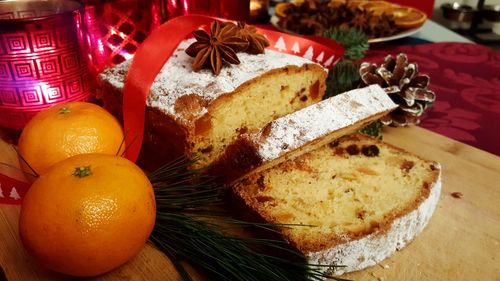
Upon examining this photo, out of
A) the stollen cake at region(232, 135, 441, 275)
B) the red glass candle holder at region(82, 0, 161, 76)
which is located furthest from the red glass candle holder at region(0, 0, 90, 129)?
the stollen cake at region(232, 135, 441, 275)

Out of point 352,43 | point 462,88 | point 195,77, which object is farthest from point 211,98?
point 462,88

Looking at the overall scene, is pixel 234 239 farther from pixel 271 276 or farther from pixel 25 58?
pixel 25 58

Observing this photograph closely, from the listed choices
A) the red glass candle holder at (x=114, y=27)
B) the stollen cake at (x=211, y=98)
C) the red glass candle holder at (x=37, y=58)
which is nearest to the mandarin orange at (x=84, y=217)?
the stollen cake at (x=211, y=98)

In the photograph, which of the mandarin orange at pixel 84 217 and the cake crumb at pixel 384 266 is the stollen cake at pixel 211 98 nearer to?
the mandarin orange at pixel 84 217

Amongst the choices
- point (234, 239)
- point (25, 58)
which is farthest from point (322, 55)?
point (25, 58)

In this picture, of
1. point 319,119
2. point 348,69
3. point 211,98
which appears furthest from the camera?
point 348,69

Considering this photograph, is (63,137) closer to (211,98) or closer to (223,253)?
(211,98)

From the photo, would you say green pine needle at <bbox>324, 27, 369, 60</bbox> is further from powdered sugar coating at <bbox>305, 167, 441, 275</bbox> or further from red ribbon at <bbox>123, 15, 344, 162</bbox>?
powdered sugar coating at <bbox>305, 167, 441, 275</bbox>
